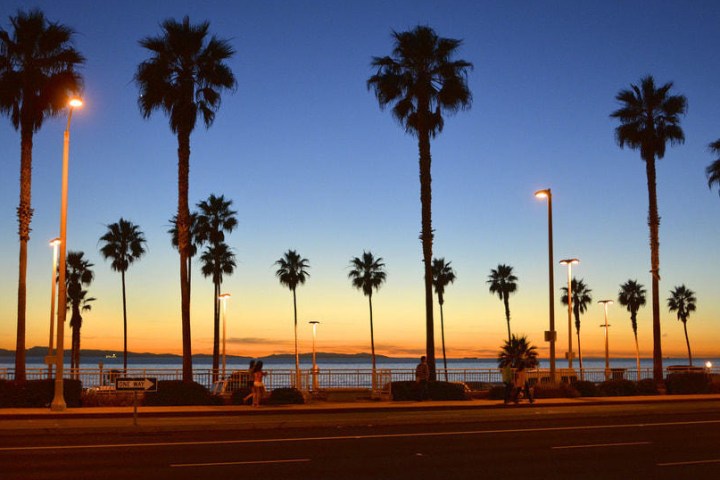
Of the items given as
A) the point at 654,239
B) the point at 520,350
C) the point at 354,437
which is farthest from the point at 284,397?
the point at 520,350

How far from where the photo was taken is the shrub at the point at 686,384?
3584 cm

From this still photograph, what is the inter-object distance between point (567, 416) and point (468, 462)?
11.5 meters

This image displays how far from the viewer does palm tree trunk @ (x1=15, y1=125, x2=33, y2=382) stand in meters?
28.9

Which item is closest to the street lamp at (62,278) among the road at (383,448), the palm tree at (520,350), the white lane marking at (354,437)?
the road at (383,448)

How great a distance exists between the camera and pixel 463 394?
31000mm

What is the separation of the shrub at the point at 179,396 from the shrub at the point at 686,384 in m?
20.8

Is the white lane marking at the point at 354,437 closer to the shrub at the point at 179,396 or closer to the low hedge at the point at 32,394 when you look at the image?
the shrub at the point at 179,396

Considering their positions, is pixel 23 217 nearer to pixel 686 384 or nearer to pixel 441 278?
pixel 686 384

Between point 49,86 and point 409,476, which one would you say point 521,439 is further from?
point 49,86

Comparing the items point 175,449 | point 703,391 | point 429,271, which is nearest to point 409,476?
point 175,449

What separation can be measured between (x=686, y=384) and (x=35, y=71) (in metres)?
29.8

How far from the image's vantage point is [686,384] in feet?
118

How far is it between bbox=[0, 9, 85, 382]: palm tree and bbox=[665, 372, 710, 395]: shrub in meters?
27.4

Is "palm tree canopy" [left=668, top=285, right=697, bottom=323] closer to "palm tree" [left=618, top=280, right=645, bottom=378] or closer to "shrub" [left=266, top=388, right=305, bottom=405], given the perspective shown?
"palm tree" [left=618, top=280, right=645, bottom=378]
